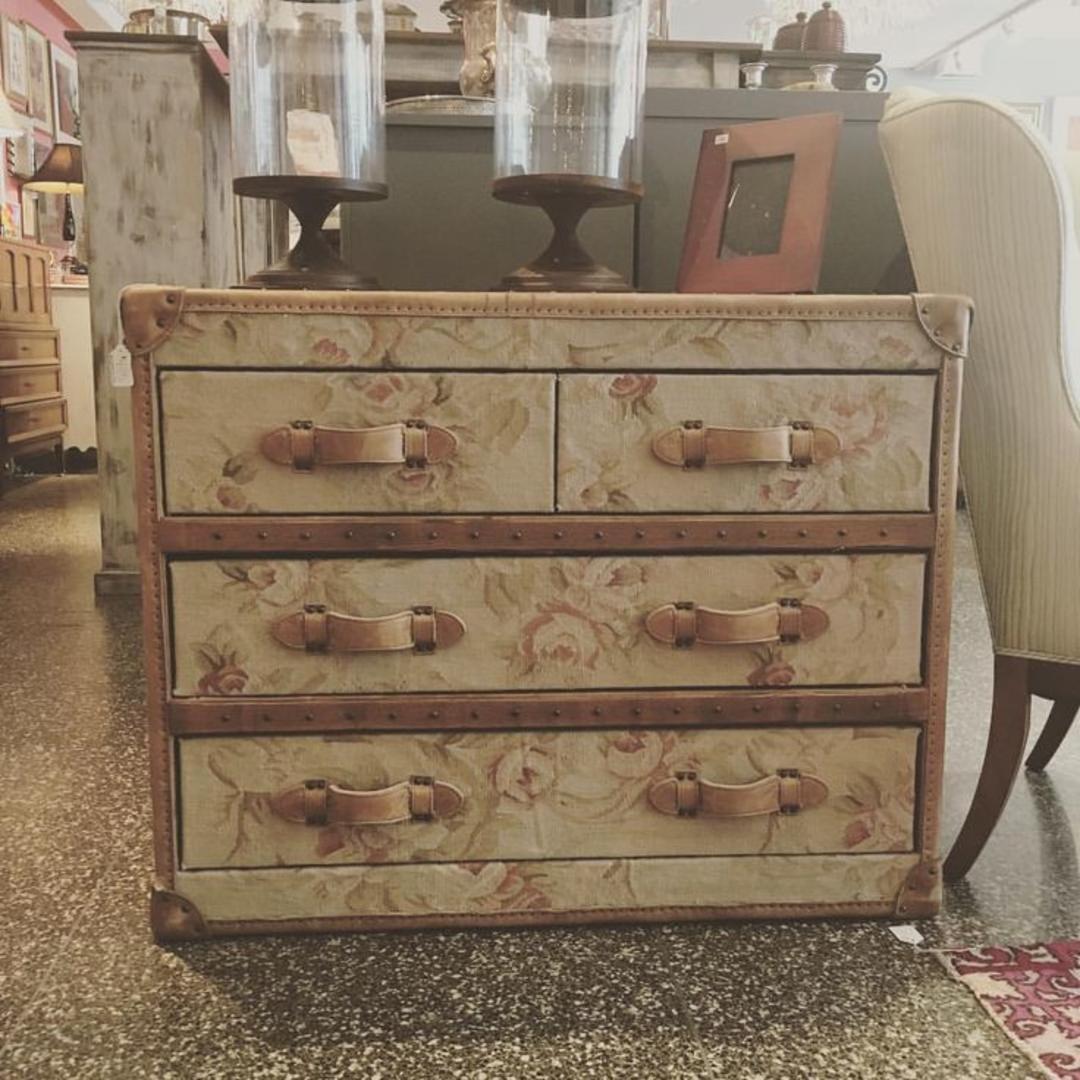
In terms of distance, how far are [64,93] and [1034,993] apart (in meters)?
7.13

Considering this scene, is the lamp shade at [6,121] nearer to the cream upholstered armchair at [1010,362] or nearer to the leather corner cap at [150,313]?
the leather corner cap at [150,313]

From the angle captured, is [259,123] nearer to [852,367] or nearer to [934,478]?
[852,367]

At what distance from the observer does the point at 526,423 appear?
120cm

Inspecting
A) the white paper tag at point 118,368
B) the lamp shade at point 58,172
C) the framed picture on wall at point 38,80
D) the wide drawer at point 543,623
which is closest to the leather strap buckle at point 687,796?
the wide drawer at point 543,623

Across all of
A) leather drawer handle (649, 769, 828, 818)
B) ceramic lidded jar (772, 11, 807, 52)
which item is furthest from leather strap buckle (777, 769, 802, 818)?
ceramic lidded jar (772, 11, 807, 52)

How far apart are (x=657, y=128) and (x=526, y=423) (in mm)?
803

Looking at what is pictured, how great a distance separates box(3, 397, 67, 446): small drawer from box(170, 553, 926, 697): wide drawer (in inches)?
161

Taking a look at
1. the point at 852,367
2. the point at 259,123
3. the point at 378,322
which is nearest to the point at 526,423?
the point at 378,322

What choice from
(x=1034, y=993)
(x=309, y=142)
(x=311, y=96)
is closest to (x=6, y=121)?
(x=311, y=96)

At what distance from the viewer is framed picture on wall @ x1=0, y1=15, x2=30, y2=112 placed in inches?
224

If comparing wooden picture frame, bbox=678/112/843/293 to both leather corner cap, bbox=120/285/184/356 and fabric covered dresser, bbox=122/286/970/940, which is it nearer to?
fabric covered dresser, bbox=122/286/970/940

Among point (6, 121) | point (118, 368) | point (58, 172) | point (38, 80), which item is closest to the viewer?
point (118, 368)

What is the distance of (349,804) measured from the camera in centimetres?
123

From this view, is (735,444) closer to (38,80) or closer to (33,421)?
(33,421)
